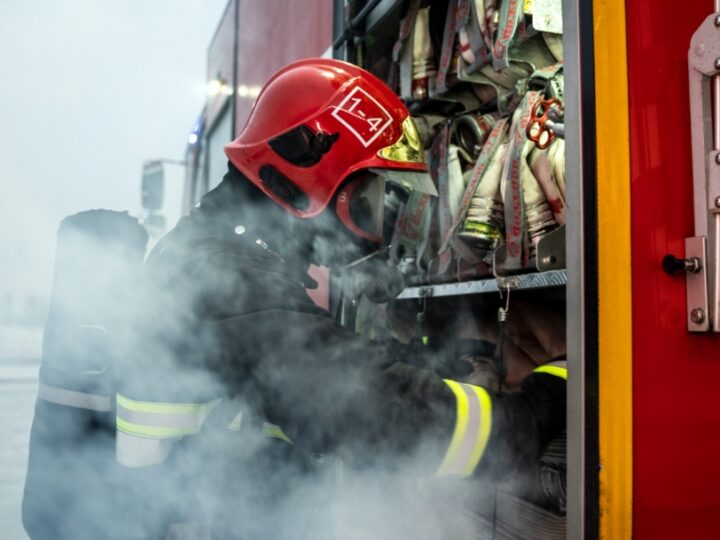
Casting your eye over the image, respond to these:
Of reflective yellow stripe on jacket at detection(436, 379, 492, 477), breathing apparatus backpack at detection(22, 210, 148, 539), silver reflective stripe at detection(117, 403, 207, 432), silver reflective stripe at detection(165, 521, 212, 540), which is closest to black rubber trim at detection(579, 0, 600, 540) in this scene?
reflective yellow stripe on jacket at detection(436, 379, 492, 477)

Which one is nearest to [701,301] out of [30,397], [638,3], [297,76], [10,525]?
[638,3]

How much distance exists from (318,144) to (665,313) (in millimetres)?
941

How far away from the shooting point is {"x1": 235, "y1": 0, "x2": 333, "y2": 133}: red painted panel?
2.80 metres

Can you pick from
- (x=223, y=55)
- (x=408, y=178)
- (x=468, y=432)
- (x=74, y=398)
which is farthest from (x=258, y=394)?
(x=223, y=55)

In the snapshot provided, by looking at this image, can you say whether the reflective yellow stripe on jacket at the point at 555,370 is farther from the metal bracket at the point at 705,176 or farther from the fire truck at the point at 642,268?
the metal bracket at the point at 705,176

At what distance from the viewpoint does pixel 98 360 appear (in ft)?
5.00

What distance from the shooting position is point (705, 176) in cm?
85

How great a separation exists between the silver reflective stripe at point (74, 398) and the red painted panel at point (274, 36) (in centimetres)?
181

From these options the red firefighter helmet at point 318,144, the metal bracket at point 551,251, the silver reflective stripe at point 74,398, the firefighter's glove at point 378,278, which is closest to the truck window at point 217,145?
the firefighter's glove at point 378,278

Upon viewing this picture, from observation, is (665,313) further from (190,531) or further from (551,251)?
(190,531)

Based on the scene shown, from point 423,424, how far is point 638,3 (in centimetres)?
79

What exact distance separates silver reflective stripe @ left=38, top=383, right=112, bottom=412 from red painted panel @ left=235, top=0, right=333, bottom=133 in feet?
5.94

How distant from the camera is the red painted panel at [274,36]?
110 inches

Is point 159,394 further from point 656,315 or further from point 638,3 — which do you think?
point 638,3
